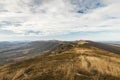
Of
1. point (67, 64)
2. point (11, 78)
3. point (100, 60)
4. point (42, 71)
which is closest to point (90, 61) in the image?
point (100, 60)

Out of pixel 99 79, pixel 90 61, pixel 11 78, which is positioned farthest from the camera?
pixel 90 61

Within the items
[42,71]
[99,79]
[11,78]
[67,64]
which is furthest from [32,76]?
[99,79]

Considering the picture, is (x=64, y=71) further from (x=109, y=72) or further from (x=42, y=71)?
(x=109, y=72)

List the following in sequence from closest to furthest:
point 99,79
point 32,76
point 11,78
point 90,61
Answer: point 99,79 → point 32,76 → point 11,78 → point 90,61

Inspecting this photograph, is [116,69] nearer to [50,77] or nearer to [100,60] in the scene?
[100,60]

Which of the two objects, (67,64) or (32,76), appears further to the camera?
(67,64)

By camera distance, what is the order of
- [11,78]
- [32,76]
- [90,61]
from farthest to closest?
[90,61] → [11,78] → [32,76]

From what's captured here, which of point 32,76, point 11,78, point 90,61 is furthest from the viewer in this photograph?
point 90,61

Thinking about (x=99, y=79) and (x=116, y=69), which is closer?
(x=99, y=79)

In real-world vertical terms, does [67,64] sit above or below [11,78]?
above
